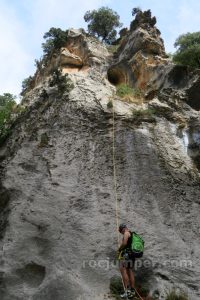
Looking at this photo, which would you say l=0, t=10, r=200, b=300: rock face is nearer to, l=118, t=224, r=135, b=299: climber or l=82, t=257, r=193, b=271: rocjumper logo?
l=82, t=257, r=193, b=271: rocjumper logo

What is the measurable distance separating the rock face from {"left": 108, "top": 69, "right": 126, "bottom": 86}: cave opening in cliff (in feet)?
12.3

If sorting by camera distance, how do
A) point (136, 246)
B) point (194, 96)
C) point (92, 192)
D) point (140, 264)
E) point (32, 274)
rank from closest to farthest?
point (136, 246), point (32, 274), point (140, 264), point (92, 192), point (194, 96)

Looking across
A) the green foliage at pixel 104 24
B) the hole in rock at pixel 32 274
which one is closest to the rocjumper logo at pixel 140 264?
the hole in rock at pixel 32 274

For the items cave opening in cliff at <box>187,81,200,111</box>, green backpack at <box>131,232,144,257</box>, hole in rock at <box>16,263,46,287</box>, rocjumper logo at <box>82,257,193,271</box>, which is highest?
cave opening in cliff at <box>187,81,200,111</box>

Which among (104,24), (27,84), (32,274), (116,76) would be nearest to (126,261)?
(32,274)

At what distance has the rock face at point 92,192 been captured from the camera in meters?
12.1

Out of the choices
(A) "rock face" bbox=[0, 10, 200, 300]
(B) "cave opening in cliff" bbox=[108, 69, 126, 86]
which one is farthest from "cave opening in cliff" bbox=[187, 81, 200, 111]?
(B) "cave opening in cliff" bbox=[108, 69, 126, 86]

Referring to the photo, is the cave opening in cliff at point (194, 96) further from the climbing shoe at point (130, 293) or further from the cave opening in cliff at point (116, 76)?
the climbing shoe at point (130, 293)

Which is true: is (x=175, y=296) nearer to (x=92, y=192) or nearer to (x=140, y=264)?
(x=140, y=264)

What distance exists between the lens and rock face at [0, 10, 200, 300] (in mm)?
12109

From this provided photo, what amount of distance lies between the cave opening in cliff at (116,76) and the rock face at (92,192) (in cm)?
374

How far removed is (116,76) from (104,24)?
12.9 metres

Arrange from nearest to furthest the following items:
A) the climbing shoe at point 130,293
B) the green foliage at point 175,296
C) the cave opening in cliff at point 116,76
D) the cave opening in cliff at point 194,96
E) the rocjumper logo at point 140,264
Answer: the climbing shoe at point 130,293 < the green foliage at point 175,296 < the rocjumper logo at point 140,264 < the cave opening in cliff at point 194,96 < the cave opening in cliff at point 116,76

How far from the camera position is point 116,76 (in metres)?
24.5
